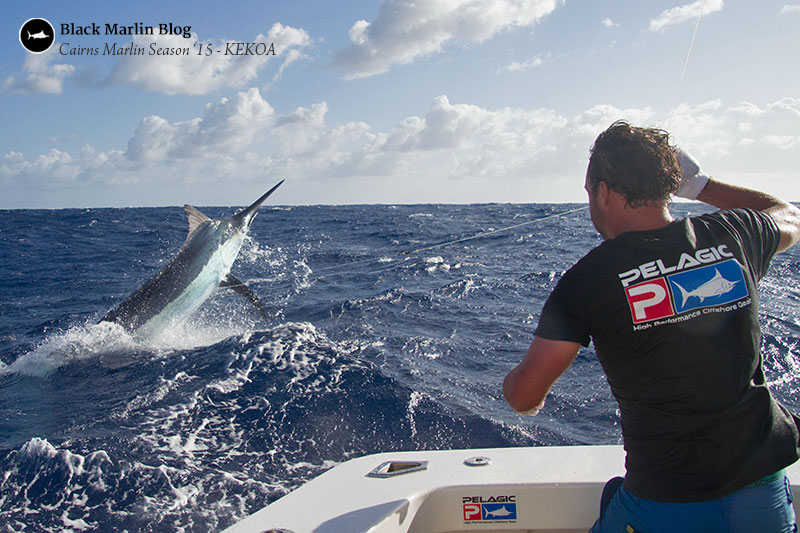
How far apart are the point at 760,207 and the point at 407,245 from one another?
1522 cm

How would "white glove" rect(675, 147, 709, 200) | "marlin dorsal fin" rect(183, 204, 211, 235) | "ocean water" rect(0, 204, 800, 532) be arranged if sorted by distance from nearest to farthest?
"white glove" rect(675, 147, 709, 200) < "ocean water" rect(0, 204, 800, 532) < "marlin dorsal fin" rect(183, 204, 211, 235)

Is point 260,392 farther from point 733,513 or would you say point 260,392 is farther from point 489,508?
point 733,513

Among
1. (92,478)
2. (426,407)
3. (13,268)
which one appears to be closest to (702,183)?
(426,407)

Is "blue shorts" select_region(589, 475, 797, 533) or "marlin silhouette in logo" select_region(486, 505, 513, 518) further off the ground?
"blue shorts" select_region(589, 475, 797, 533)

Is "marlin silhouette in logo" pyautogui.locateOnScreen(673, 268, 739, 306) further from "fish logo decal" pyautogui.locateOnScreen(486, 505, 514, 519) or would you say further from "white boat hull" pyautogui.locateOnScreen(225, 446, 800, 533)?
"fish logo decal" pyautogui.locateOnScreen(486, 505, 514, 519)

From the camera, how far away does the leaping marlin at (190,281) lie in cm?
704

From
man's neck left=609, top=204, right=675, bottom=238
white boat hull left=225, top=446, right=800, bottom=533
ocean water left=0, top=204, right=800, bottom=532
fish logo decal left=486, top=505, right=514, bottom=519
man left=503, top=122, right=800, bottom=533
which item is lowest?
ocean water left=0, top=204, right=800, bottom=532

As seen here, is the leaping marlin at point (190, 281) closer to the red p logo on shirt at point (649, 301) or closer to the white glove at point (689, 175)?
the white glove at point (689, 175)

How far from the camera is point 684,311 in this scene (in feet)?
4.80

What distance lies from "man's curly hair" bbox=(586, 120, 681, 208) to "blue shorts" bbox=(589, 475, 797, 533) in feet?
2.64

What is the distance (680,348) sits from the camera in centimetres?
146

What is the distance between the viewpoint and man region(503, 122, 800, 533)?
1470mm

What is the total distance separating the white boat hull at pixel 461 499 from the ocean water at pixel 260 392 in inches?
46.2

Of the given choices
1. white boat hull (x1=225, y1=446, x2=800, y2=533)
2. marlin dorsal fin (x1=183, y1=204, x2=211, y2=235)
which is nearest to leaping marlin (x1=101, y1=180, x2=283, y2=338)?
marlin dorsal fin (x1=183, y1=204, x2=211, y2=235)
